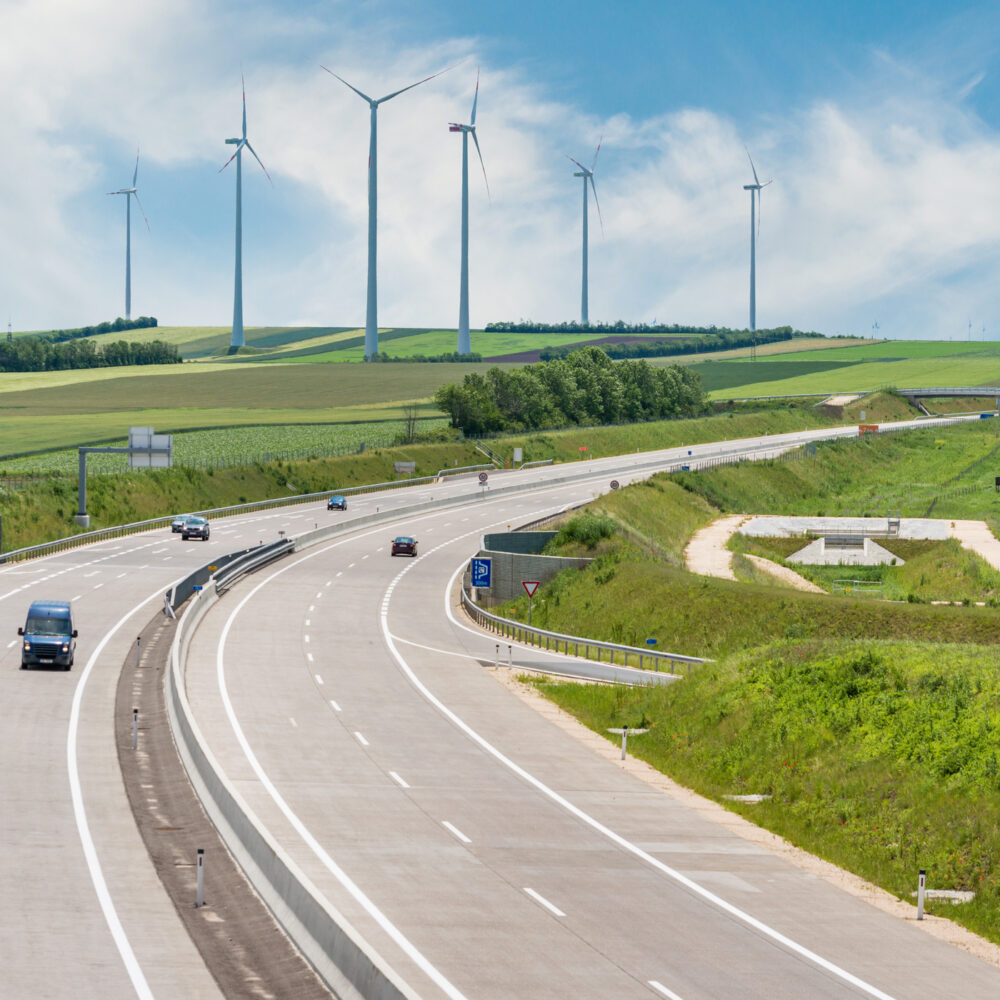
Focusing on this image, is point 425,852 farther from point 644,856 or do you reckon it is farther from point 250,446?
point 250,446

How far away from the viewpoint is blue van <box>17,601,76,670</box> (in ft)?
159

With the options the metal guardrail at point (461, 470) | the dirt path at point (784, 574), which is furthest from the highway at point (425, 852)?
the metal guardrail at point (461, 470)

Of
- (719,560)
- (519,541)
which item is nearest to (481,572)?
(519,541)

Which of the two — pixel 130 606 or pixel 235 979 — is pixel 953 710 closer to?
pixel 235 979

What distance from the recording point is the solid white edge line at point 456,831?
28922mm

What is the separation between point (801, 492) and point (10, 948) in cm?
11646

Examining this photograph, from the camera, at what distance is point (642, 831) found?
30.9m

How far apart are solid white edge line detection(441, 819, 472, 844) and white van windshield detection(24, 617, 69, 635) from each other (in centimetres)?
2303

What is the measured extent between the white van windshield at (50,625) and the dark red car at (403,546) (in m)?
37.2

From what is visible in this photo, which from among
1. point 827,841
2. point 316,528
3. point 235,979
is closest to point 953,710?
point 827,841

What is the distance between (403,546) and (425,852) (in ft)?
191

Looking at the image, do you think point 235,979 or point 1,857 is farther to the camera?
point 1,857

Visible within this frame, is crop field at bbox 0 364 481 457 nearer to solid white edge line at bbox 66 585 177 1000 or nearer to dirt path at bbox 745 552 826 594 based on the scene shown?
dirt path at bbox 745 552 826 594

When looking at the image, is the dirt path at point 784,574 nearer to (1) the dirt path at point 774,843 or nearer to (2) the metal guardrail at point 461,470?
(1) the dirt path at point 774,843
